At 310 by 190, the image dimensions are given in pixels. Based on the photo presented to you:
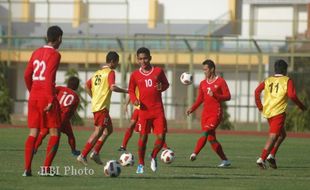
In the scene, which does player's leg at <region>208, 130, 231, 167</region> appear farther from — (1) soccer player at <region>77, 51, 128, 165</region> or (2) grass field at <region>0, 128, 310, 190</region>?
(1) soccer player at <region>77, 51, 128, 165</region>

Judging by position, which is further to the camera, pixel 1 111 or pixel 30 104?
pixel 1 111

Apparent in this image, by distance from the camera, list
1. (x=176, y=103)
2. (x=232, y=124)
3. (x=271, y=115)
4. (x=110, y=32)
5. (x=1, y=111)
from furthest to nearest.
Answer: (x=110, y=32), (x=176, y=103), (x=232, y=124), (x=1, y=111), (x=271, y=115)

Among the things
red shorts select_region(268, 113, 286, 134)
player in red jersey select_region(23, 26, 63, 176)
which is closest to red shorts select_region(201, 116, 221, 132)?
red shorts select_region(268, 113, 286, 134)

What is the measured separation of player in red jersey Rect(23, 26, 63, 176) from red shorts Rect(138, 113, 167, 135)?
238 centimetres

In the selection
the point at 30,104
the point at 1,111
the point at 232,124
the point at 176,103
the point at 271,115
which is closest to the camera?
the point at 30,104

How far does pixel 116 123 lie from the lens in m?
44.9

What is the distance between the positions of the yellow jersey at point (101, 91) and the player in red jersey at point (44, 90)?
427 cm

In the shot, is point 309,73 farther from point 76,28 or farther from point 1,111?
point 76,28

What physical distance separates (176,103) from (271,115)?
1122 inches

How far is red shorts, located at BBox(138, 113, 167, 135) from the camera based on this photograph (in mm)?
17531

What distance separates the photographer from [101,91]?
19.9 meters

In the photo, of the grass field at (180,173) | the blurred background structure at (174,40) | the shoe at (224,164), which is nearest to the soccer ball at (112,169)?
the grass field at (180,173)

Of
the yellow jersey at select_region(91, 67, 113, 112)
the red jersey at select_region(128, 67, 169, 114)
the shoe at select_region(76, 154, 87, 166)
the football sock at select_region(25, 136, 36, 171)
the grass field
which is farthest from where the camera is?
the yellow jersey at select_region(91, 67, 113, 112)

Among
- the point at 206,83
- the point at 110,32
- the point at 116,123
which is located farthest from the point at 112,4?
the point at 206,83
